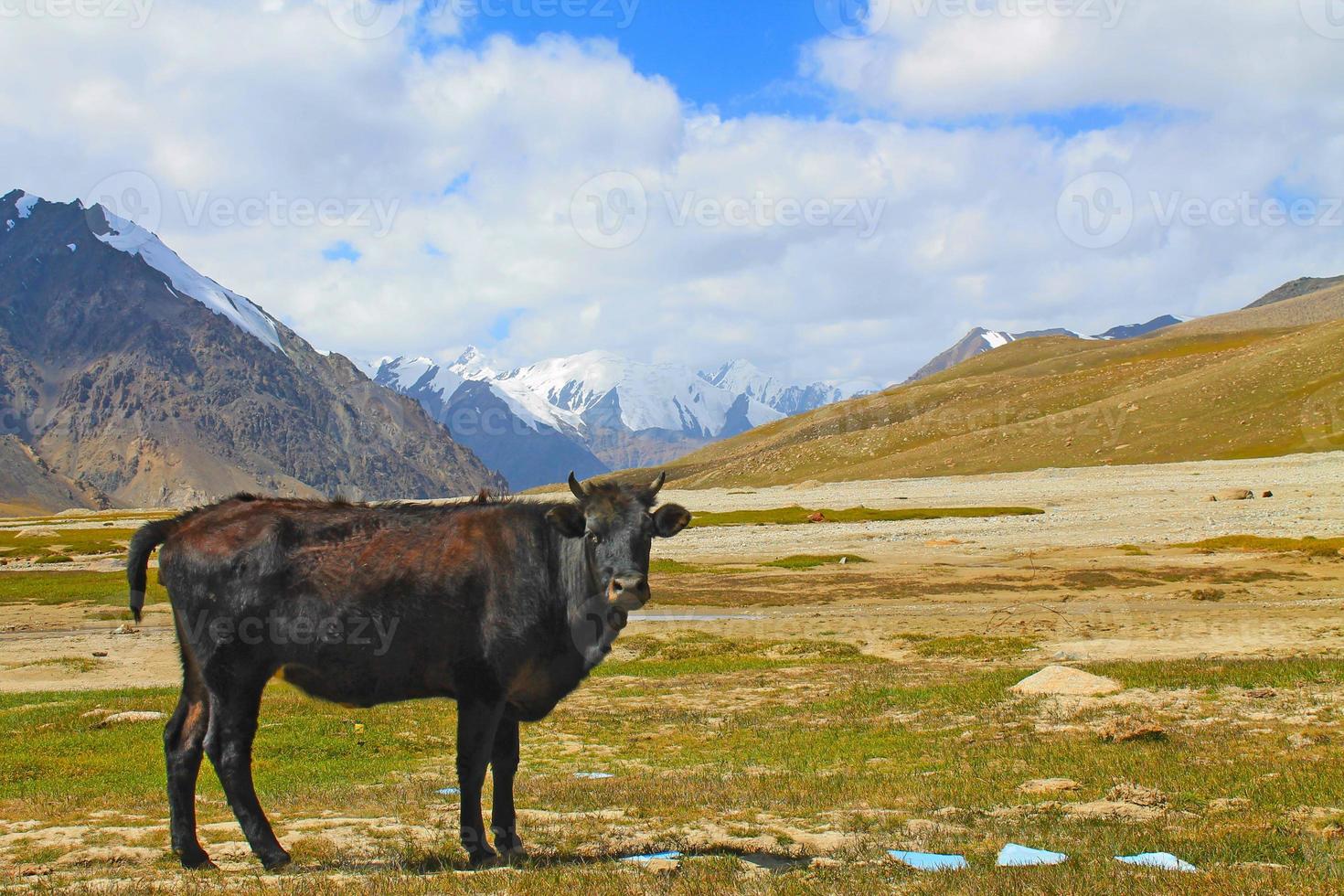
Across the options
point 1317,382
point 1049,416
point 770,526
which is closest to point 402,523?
point 770,526

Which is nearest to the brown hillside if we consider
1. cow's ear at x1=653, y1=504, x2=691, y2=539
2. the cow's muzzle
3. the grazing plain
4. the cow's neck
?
the grazing plain

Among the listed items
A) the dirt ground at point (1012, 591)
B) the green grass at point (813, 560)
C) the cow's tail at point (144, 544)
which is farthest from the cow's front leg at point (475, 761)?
the green grass at point (813, 560)

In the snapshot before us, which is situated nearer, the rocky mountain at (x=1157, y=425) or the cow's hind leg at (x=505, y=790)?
the cow's hind leg at (x=505, y=790)

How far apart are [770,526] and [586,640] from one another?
77187 millimetres

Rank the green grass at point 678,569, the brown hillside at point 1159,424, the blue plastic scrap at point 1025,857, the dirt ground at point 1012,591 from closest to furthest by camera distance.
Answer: the blue plastic scrap at point 1025,857 → the dirt ground at point 1012,591 → the green grass at point 678,569 → the brown hillside at point 1159,424

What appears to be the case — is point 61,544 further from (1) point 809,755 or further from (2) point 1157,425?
(2) point 1157,425

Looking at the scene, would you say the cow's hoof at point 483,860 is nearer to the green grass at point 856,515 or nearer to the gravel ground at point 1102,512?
the gravel ground at point 1102,512

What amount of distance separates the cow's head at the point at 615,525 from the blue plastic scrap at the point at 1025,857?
4.17 metres

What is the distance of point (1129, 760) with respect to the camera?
49.5 feet

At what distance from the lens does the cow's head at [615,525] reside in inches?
434

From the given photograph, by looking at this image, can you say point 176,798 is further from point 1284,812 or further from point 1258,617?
point 1258,617

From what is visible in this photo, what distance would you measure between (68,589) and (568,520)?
5627cm

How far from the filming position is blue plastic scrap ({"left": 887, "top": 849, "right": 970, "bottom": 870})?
9586 mm

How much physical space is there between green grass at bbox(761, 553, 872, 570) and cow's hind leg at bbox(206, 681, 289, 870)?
49.3m
